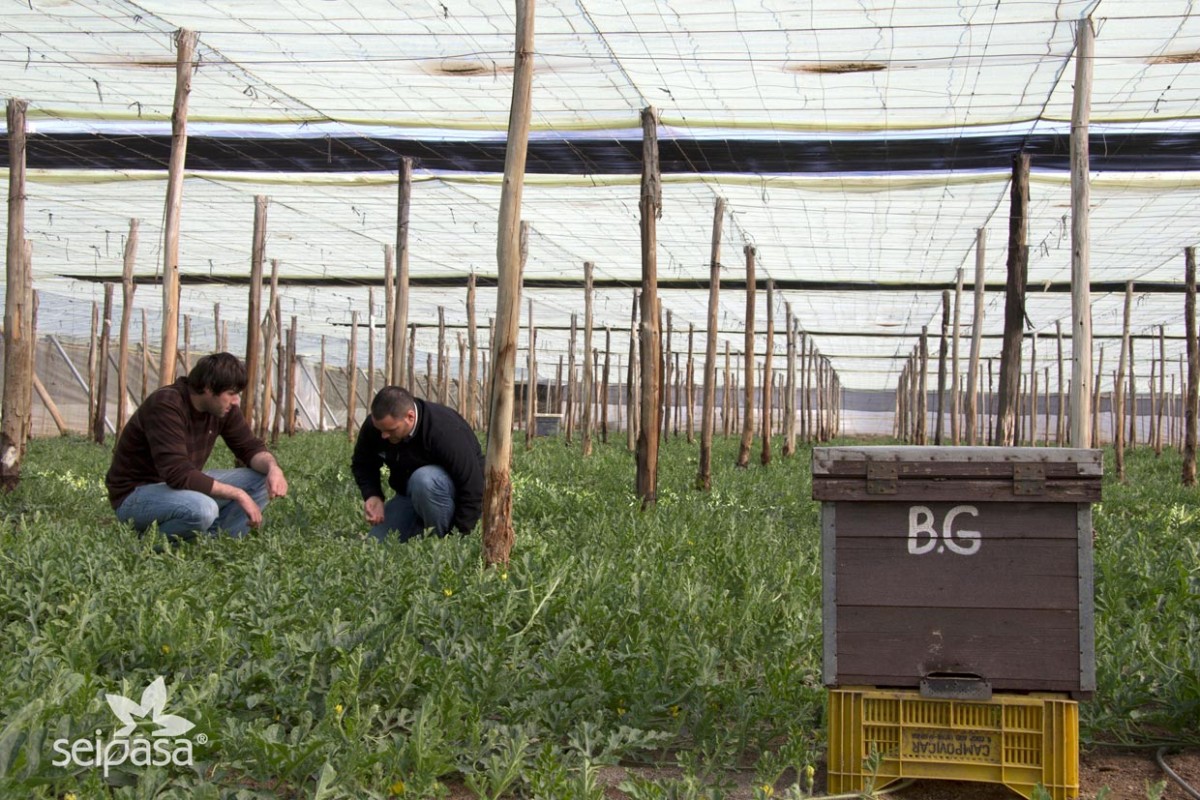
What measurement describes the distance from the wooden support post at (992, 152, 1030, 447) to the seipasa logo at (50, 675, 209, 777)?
9531 millimetres

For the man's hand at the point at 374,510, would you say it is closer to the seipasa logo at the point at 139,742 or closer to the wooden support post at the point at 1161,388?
the seipasa logo at the point at 139,742

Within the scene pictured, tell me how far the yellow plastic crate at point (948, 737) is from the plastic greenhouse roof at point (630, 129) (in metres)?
6.02

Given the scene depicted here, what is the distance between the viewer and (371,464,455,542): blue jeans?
7.15 m

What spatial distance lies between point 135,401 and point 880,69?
2798 centimetres

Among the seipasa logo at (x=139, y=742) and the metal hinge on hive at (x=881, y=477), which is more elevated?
the metal hinge on hive at (x=881, y=477)

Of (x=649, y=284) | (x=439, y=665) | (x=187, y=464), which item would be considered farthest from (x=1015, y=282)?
(x=439, y=665)

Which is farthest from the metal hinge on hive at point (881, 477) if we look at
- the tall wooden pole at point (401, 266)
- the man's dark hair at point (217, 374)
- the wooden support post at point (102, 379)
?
the wooden support post at point (102, 379)

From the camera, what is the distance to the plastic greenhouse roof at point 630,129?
906 cm

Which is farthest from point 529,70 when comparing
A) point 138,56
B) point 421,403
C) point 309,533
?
point 138,56

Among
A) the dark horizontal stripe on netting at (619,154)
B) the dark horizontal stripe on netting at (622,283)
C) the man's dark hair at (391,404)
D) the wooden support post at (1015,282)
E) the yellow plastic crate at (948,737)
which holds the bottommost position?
the yellow plastic crate at (948,737)

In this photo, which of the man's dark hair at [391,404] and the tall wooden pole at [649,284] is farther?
the tall wooden pole at [649,284]

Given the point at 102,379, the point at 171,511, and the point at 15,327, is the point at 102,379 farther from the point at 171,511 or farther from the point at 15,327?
the point at 171,511

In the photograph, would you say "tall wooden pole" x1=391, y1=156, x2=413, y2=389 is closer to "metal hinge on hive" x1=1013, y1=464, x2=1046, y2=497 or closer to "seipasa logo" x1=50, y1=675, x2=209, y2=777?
"seipasa logo" x1=50, y1=675, x2=209, y2=777

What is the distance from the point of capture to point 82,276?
24.5m
